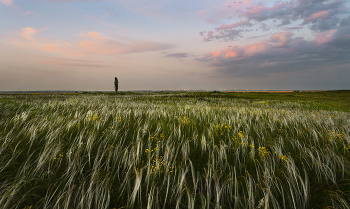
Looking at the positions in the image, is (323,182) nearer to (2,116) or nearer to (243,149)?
(243,149)

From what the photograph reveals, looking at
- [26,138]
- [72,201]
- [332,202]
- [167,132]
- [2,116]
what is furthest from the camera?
[2,116]

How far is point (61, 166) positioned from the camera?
2117 millimetres

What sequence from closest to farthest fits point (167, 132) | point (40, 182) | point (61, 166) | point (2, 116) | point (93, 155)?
point (40, 182) → point (61, 166) → point (93, 155) → point (167, 132) → point (2, 116)

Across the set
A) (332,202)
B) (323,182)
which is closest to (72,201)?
(332,202)

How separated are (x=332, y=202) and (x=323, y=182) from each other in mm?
647

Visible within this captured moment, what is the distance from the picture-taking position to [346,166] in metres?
2.15

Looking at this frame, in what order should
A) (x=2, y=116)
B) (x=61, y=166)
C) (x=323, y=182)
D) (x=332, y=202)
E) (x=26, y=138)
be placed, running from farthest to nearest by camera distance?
(x=2, y=116) < (x=26, y=138) < (x=61, y=166) < (x=323, y=182) < (x=332, y=202)

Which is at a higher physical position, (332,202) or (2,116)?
(2,116)

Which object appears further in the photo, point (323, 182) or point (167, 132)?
point (167, 132)

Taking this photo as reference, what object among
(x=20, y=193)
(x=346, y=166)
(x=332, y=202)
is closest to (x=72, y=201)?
(x=20, y=193)

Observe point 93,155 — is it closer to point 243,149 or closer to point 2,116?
point 243,149

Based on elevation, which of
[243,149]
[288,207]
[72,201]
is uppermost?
[243,149]

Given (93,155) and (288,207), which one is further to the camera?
(93,155)

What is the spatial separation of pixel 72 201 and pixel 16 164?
1.40 meters
